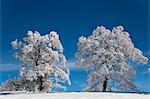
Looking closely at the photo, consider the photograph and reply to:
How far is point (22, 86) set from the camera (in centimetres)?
5631

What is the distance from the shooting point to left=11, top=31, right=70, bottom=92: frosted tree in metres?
51.9

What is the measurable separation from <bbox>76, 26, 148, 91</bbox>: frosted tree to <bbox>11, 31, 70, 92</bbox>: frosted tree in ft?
9.37

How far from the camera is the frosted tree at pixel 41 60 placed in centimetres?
5194

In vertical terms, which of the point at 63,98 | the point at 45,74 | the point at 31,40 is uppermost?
the point at 31,40

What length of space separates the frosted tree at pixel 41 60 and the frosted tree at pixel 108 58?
2.86 meters

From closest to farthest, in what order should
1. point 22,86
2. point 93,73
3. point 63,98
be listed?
1. point 63,98
2. point 93,73
3. point 22,86

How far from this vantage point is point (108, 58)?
172 feet

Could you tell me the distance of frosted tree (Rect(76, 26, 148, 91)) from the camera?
5222cm

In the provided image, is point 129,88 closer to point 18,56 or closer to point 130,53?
point 130,53

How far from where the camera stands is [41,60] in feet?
173

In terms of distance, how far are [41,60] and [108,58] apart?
8854 mm

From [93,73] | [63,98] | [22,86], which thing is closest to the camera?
[63,98]

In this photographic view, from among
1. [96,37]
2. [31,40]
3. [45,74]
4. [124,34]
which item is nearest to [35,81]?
[45,74]

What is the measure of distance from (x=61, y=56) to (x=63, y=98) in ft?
44.6
